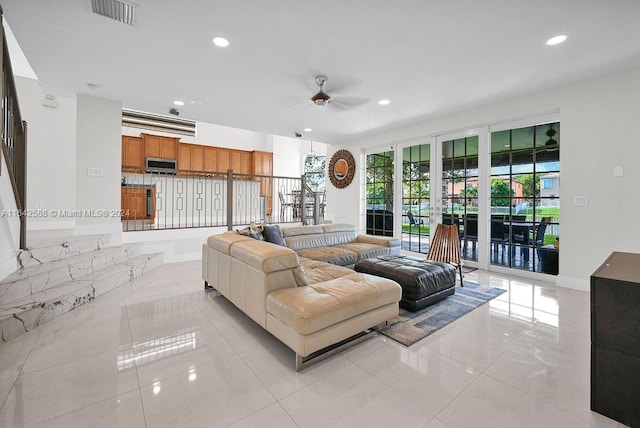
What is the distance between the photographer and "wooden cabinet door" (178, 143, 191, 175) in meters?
8.56

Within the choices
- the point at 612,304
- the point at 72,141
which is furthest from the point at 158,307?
the point at 72,141

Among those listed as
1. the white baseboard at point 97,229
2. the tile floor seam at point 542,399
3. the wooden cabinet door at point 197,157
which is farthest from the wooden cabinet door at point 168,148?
the tile floor seam at point 542,399

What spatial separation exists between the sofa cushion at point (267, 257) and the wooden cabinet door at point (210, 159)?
24.1 feet

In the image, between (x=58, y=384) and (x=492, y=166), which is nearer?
(x=58, y=384)

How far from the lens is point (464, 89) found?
3.91 m

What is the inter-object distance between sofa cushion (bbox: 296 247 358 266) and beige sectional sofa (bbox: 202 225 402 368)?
75 cm

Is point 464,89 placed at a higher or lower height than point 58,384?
higher

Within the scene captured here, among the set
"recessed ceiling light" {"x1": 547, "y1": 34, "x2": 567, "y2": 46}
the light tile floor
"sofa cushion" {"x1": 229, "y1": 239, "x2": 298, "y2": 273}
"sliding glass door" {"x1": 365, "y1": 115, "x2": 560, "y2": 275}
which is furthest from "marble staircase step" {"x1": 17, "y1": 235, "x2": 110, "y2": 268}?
"recessed ceiling light" {"x1": 547, "y1": 34, "x2": 567, "y2": 46}

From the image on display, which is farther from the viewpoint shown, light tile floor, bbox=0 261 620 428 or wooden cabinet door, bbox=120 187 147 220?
wooden cabinet door, bbox=120 187 147 220

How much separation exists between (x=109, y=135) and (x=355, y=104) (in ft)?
12.8

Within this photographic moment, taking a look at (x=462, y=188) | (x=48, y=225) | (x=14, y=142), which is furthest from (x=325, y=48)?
(x=48, y=225)

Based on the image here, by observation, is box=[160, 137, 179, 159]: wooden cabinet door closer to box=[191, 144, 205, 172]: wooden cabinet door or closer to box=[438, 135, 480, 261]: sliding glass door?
box=[191, 144, 205, 172]: wooden cabinet door

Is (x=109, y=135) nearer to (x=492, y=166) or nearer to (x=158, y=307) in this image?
(x=158, y=307)

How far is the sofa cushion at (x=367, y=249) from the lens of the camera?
424 cm
